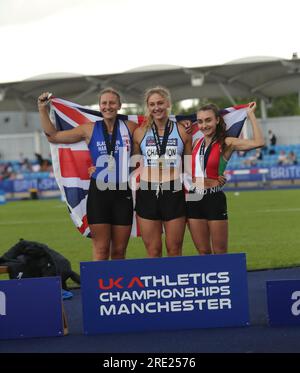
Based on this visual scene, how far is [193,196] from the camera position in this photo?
25.6 feet

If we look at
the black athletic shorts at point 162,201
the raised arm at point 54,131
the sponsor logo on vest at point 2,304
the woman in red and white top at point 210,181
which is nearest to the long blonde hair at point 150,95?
the woman in red and white top at point 210,181

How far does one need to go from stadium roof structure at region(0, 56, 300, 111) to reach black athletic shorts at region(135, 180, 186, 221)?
28.8m

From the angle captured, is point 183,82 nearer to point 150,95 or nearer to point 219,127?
point 219,127

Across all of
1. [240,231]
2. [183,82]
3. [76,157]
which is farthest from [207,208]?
[183,82]

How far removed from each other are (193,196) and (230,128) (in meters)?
1.10

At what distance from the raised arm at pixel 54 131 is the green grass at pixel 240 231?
3.91 m

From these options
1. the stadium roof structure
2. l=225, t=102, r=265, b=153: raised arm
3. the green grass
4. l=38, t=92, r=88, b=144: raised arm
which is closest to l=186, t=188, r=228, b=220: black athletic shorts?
l=225, t=102, r=265, b=153: raised arm

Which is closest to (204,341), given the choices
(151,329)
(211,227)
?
(151,329)

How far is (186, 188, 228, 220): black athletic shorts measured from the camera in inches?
305

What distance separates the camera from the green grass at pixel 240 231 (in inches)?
508

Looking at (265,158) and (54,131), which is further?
(265,158)

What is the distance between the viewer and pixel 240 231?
16.6 metres

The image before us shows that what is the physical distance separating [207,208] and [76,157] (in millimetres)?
1664

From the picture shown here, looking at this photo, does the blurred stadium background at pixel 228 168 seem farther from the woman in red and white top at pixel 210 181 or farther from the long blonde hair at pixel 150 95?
the long blonde hair at pixel 150 95
